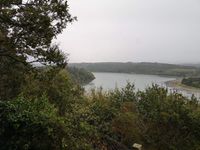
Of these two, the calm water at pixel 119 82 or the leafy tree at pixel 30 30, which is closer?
the leafy tree at pixel 30 30

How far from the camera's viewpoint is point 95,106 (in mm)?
21016

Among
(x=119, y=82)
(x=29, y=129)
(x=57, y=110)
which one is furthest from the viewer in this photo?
(x=119, y=82)

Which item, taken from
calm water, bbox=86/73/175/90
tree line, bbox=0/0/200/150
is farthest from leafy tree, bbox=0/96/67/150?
calm water, bbox=86/73/175/90

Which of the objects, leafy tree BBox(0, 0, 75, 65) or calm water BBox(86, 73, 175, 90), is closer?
leafy tree BBox(0, 0, 75, 65)

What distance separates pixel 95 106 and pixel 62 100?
7.26 metres

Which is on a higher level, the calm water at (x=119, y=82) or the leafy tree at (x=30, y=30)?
the leafy tree at (x=30, y=30)

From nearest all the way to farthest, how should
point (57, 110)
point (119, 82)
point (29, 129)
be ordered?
1. point (29, 129)
2. point (57, 110)
3. point (119, 82)

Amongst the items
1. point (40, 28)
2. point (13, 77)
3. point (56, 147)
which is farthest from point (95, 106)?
point (56, 147)

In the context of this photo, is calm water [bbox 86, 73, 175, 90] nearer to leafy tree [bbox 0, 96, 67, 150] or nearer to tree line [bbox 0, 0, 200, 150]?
tree line [bbox 0, 0, 200, 150]

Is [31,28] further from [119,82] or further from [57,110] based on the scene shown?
[119,82]

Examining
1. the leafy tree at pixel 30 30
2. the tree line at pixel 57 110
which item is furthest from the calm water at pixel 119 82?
the leafy tree at pixel 30 30

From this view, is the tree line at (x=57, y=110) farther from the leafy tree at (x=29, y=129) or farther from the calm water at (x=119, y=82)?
the calm water at (x=119, y=82)

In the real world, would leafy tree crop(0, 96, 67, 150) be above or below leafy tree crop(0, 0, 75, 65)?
below

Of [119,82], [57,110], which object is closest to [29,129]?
[57,110]
